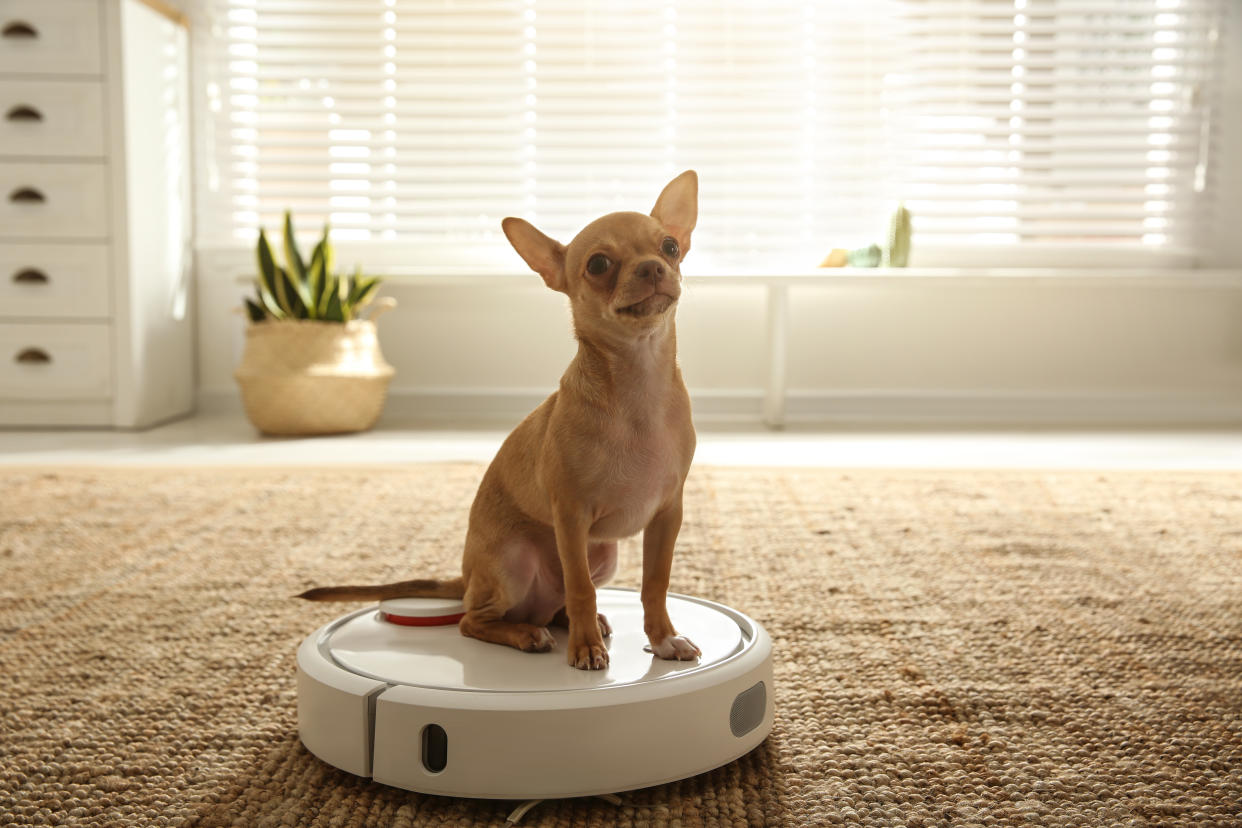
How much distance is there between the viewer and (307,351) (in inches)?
145

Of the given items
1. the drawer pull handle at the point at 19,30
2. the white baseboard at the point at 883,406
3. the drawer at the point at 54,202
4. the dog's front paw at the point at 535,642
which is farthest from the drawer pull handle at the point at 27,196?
the dog's front paw at the point at 535,642

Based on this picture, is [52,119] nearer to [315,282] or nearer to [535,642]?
[315,282]

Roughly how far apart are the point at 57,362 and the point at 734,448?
2.33 m

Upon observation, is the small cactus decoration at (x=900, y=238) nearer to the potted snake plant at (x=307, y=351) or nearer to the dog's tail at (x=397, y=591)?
the potted snake plant at (x=307, y=351)

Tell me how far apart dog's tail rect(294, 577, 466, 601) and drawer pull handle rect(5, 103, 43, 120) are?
3188 mm

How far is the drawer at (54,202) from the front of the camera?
372cm

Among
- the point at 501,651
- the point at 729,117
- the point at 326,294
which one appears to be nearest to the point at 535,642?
the point at 501,651

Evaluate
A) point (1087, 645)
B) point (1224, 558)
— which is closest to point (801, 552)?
point (1087, 645)

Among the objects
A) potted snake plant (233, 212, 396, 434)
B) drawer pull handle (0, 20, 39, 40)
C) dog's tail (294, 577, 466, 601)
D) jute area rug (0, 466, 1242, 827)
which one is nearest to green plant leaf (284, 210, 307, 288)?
potted snake plant (233, 212, 396, 434)

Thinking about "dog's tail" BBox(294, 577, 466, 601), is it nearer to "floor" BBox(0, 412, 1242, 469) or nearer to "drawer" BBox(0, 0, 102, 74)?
"floor" BBox(0, 412, 1242, 469)

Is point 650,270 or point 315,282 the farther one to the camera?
point 315,282

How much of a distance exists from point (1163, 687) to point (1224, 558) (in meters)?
0.77

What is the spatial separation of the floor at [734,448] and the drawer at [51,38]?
48.2 inches

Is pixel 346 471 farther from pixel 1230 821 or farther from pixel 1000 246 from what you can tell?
pixel 1000 246
